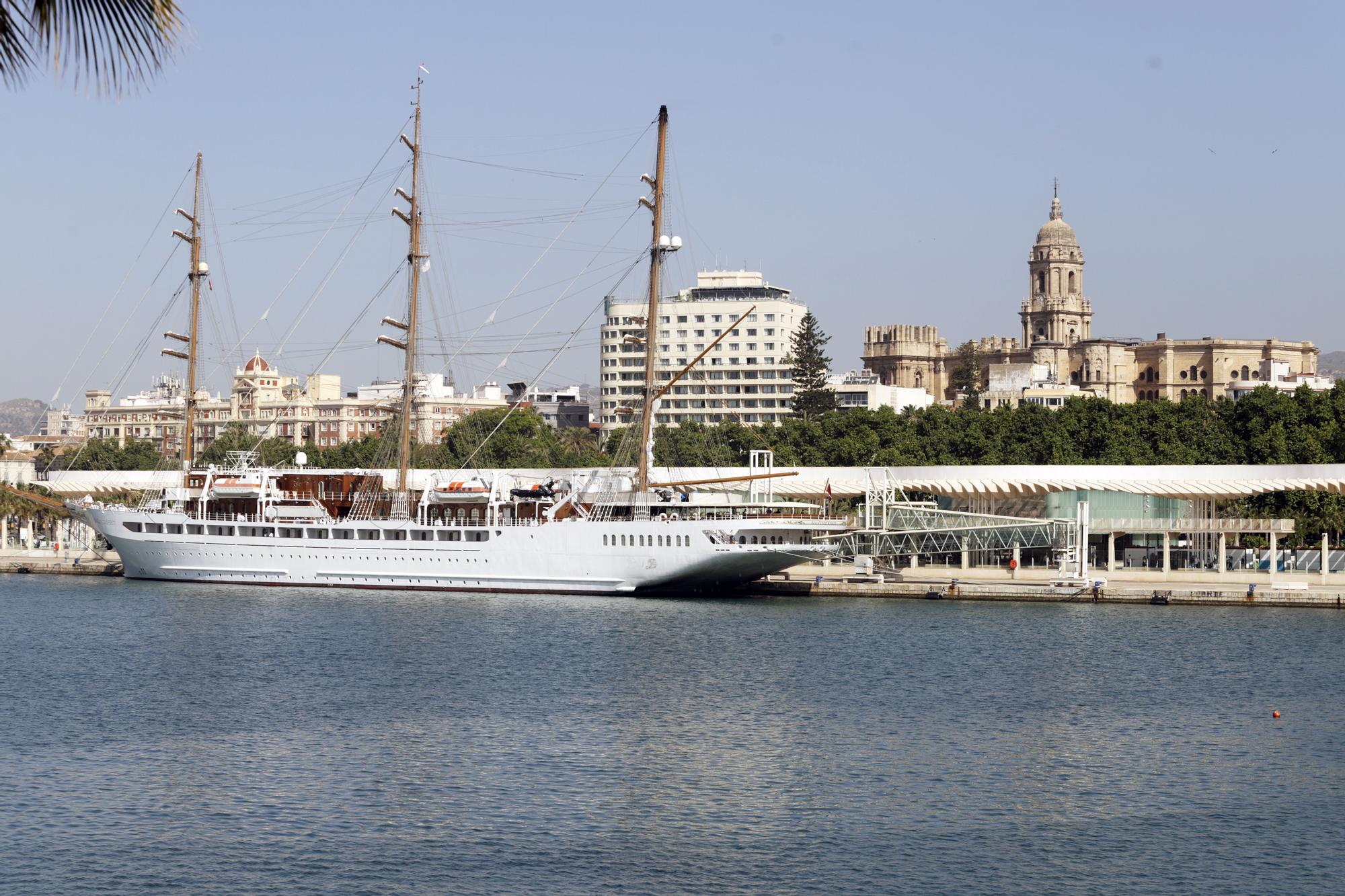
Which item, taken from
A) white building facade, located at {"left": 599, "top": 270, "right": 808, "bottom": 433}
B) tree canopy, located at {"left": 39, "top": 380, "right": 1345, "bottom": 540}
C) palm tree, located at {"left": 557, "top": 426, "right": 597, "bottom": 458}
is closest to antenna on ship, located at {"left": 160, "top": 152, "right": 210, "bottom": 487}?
tree canopy, located at {"left": 39, "top": 380, "right": 1345, "bottom": 540}

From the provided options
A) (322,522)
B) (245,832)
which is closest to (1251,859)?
(245,832)

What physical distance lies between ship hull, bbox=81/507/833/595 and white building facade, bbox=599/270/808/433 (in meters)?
97.8

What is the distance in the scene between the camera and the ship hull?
68.6 metres

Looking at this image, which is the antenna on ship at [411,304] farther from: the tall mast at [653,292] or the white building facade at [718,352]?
the white building facade at [718,352]

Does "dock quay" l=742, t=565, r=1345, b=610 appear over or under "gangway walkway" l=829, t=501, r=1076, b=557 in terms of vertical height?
under

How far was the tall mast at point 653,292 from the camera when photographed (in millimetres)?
75000

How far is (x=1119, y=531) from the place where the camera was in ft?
249

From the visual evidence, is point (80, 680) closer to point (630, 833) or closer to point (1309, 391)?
point (630, 833)

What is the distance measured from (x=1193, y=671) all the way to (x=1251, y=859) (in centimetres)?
1983

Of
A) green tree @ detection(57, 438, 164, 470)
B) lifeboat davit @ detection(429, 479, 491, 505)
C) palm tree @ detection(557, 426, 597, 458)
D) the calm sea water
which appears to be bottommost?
the calm sea water

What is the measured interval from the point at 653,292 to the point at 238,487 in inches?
886

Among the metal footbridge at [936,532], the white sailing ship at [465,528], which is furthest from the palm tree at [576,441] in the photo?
the metal footbridge at [936,532]

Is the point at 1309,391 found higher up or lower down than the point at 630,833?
higher up

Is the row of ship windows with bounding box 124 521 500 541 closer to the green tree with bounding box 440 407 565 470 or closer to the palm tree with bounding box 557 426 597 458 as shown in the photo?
the green tree with bounding box 440 407 565 470
